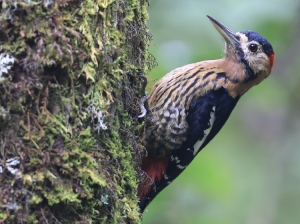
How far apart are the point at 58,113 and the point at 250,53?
6.49 feet

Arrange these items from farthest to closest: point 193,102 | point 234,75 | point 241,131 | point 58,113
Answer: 1. point 241,131
2. point 234,75
3. point 193,102
4. point 58,113

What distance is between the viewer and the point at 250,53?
2.63m

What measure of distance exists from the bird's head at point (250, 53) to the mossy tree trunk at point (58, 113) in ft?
4.90

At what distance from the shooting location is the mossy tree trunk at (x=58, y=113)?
1.10m

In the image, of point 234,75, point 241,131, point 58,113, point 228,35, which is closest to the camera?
point 58,113

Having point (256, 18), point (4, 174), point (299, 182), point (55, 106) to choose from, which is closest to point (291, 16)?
point (256, 18)

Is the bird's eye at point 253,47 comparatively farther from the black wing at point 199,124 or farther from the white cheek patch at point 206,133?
the white cheek patch at point 206,133

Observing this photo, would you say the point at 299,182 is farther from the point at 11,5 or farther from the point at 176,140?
the point at 11,5

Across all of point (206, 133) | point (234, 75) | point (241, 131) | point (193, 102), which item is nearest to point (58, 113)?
point (193, 102)

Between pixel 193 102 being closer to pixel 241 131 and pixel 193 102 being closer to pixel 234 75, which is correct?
pixel 234 75

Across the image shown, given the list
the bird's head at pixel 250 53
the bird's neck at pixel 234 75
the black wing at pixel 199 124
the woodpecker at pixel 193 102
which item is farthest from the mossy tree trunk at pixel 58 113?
the bird's head at pixel 250 53

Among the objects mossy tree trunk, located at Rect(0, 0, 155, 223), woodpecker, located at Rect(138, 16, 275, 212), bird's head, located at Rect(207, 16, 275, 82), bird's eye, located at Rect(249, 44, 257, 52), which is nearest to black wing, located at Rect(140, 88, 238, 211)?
woodpecker, located at Rect(138, 16, 275, 212)

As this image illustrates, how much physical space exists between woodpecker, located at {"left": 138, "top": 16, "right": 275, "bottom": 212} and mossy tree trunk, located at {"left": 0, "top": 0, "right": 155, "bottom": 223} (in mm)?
945

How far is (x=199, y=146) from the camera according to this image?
103 inches
